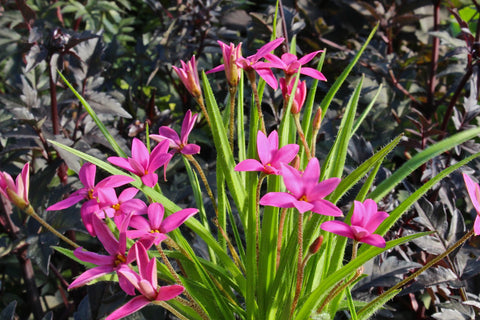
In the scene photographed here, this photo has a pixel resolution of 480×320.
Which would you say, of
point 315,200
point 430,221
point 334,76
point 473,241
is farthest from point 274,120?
point 315,200

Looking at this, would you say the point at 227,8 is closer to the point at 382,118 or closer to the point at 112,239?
the point at 382,118

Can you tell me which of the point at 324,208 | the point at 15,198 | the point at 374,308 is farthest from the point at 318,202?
the point at 15,198

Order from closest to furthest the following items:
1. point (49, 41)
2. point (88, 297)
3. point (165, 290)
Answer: point (165, 290), point (88, 297), point (49, 41)

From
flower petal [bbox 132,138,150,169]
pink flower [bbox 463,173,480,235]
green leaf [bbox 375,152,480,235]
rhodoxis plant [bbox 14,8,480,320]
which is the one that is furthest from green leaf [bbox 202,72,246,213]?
pink flower [bbox 463,173,480,235]

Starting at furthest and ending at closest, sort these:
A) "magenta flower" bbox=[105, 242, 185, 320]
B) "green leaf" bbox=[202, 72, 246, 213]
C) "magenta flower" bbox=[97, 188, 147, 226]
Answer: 1. "green leaf" bbox=[202, 72, 246, 213]
2. "magenta flower" bbox=[97, 188, 147, 226]
3. "magenta flower" bbox=[105, 242, 185, 320]

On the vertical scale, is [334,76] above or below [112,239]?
below

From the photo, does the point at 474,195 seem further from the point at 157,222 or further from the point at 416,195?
the point at 157,222

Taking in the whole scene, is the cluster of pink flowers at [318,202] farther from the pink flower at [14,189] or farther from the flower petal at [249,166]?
the pink flower at [14,189]

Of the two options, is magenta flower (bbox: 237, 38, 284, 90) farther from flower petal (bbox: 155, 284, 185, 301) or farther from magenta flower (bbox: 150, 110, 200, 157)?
flower petal (bbox: 155, 284, 185, 301)
